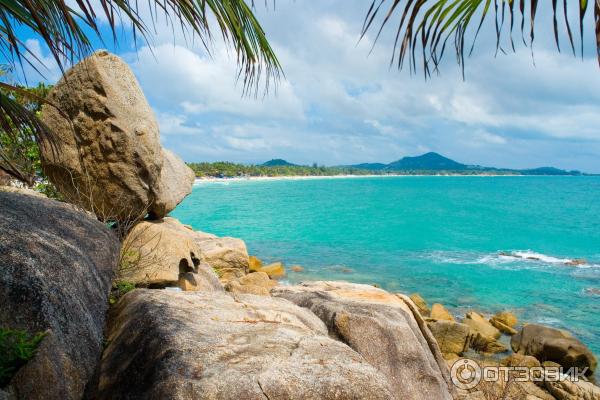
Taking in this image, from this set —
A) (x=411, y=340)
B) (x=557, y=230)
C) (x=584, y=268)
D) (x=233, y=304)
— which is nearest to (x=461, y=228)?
(x=557, y=230)

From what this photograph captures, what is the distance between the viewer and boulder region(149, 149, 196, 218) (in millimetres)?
8633

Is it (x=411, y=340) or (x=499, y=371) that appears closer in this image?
(x=411, y=340)

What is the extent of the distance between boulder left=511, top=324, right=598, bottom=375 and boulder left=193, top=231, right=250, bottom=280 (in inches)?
360

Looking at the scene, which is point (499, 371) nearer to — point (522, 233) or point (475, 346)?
point (475, 346)

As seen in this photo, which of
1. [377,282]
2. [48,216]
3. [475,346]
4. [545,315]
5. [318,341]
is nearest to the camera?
[318,341]

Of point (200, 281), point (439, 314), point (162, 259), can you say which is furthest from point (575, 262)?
point (162, 259)

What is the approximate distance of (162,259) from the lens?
24.3ft

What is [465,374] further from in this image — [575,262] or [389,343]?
[575,262]

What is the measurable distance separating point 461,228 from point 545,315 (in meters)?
26.2

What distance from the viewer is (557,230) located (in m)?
41.8

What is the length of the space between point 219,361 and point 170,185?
6.95 m

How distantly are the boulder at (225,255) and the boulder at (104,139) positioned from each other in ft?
21.9

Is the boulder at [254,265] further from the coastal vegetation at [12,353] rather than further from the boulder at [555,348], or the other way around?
the coastal vegetation at [12,353]

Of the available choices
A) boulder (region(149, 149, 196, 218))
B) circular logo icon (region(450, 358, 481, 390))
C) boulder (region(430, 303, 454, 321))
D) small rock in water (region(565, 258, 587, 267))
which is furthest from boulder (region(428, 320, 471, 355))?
small rock in water (region(565, 258, 587, 267))
